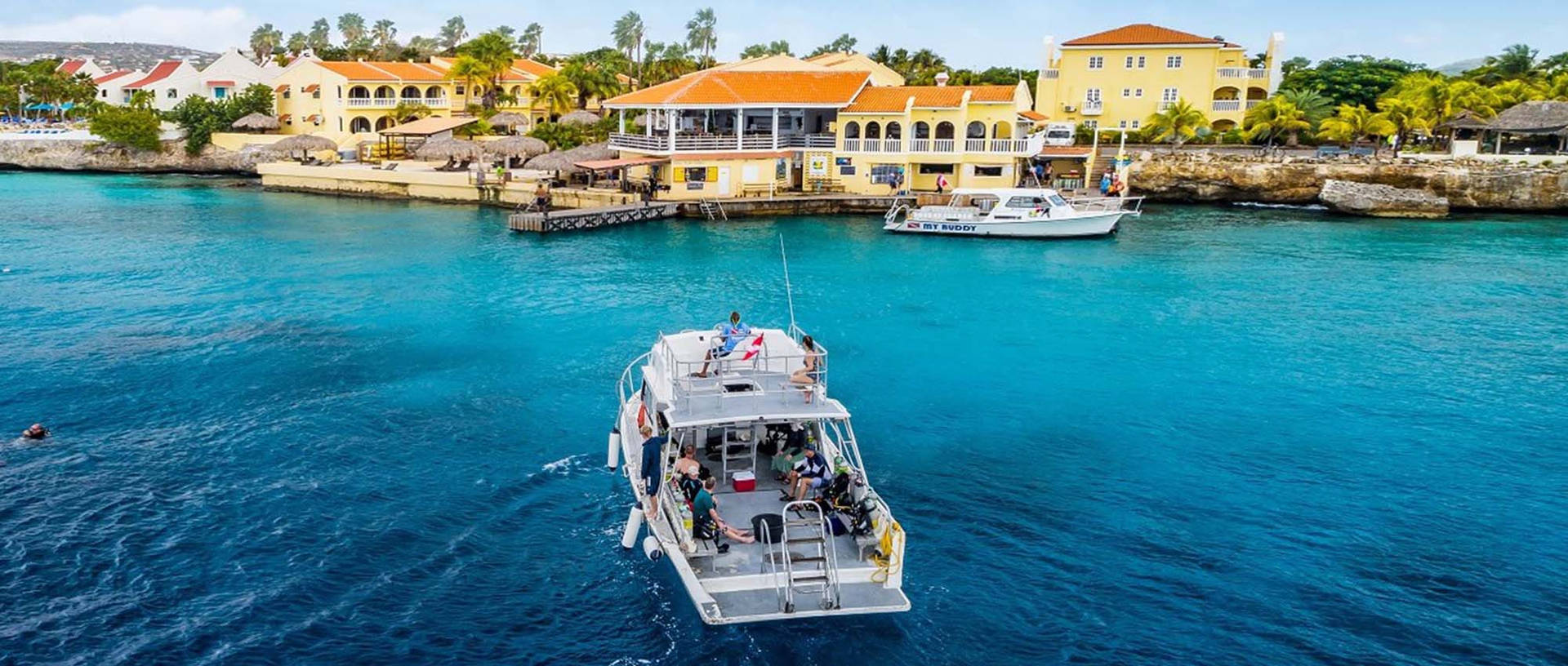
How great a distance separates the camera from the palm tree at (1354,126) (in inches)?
2576

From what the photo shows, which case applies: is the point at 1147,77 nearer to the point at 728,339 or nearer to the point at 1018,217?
the point at 1018,217

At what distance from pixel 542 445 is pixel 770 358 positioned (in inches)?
247

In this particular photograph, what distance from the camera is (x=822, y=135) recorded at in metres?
62.0

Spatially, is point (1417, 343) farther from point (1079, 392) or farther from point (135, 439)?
point (135, 439)

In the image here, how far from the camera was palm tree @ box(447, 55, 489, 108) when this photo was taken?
80.1 meters

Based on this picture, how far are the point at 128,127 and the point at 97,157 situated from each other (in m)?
4.35

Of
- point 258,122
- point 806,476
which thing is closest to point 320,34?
point 258,122

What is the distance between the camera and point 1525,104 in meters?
64.7

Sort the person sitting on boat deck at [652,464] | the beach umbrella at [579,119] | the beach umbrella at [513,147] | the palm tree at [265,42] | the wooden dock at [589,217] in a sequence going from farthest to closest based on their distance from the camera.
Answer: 1. the palm tree at [265,42]
2. the beach umbrella at [579,119]
3. the beach umbrella at [513,147]
4. the wooden dock at [589,217]
5. the person sitting on boat deck at [652,464]

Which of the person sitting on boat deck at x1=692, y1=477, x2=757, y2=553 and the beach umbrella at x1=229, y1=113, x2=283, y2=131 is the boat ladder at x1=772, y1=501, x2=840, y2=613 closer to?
the person sitting on boat deck at x1=692, y1=477, x2=757, y2=553

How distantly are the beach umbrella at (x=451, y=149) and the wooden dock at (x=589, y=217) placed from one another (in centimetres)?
941

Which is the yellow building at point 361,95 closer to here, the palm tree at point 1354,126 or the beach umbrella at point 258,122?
the beach umbrella at point 258,122

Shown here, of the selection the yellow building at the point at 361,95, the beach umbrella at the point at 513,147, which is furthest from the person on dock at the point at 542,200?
the yellow building at the point at 361,95

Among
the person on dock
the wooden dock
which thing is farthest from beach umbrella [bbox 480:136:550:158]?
the person on dock
